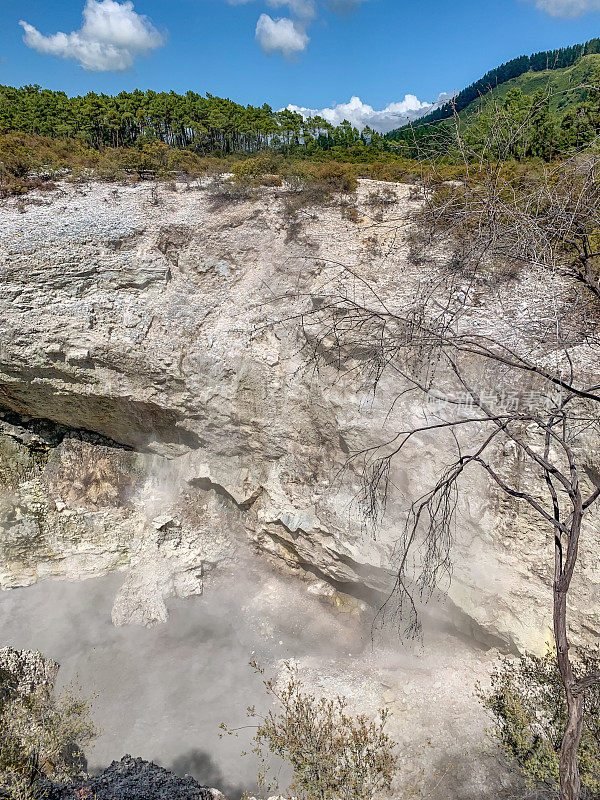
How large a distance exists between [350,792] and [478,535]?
5066 mm

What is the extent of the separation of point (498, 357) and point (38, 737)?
10554mm

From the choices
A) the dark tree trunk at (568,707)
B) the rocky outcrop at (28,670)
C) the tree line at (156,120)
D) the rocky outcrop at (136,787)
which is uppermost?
the tree line at (156,120)

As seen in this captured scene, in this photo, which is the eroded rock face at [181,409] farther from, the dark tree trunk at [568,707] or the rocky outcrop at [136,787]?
the dark tree trunk at [568,707]

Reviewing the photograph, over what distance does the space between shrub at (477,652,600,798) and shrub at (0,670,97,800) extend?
7893 millimetres

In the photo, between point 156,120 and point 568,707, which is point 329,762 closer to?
point 568,707

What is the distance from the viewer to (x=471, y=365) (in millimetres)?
9898

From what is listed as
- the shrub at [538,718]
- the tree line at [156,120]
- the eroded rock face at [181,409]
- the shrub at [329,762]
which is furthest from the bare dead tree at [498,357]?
the tree line at [156,120]

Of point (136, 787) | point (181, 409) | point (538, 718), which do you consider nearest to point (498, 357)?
point (538, 718)

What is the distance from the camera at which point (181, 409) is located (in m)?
12.2

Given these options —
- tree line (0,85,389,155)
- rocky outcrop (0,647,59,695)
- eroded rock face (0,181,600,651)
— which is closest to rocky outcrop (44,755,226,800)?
rocky outcrop (0,647,59,695)

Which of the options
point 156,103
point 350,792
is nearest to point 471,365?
point 350,792

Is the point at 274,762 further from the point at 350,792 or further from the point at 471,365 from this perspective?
the point at 471,365

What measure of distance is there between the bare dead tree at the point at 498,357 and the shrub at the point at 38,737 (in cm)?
709

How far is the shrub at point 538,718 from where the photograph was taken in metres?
6.62
